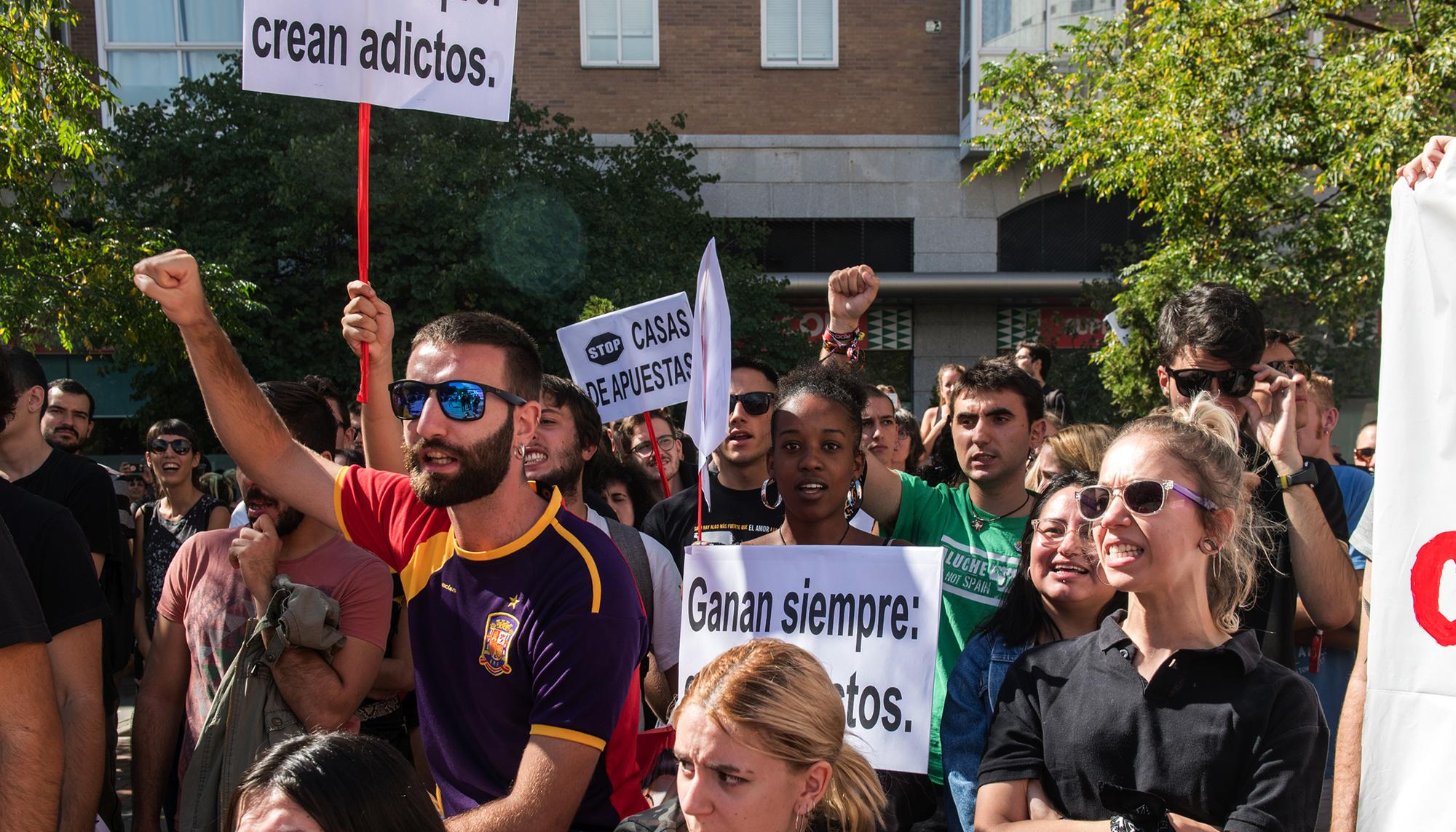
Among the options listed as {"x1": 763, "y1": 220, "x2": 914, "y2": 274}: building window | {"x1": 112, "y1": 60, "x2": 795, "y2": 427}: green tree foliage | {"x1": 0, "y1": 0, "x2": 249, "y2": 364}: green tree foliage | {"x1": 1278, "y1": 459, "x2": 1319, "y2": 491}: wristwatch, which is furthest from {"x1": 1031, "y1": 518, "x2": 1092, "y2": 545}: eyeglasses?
{"x1": 763, "y1": 220, "x2": 914, "y2": 274}: building window

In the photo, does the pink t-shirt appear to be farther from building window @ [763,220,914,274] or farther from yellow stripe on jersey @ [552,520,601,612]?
building window @ [763,220,914,274]

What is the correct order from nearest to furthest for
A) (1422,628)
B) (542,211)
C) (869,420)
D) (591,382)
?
(1422,628), (869,420), (591,382), (542,211)

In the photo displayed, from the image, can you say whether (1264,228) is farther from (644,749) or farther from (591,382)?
(644,749)

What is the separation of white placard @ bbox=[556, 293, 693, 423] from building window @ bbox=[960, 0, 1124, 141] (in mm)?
14816

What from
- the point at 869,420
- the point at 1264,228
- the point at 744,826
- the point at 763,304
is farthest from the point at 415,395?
the point at 763,304

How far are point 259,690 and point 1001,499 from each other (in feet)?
7.50

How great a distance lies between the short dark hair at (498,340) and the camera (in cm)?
301

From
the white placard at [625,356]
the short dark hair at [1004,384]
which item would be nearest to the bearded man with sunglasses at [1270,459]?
the short dark hair at [1004,384]

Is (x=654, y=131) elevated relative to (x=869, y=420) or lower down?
elevated

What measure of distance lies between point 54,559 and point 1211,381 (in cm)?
329

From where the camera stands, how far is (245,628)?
144 inches

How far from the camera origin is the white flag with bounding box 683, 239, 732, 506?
13.2ft

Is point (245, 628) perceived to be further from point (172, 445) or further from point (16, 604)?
point (172, 445)

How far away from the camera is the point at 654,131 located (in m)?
18.7
